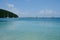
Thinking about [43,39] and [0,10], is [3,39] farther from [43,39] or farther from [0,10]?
[0,10]

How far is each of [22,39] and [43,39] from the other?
1716mm

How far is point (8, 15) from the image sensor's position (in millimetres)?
93938

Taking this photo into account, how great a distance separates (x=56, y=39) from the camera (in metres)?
10.2

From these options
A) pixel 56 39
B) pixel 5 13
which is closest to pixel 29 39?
pixel 56 39

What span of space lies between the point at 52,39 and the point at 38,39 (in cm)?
115

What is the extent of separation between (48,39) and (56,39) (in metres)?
0.66

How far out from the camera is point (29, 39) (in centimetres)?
1009

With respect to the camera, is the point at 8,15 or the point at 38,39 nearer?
the point at 38,39

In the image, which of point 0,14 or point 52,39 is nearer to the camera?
point 52,39

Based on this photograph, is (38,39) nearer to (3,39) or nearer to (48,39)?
(48,39)

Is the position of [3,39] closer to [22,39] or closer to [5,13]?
[22,39]

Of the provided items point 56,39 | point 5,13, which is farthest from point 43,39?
point 5,13

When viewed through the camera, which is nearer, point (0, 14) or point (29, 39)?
point (29, 39)

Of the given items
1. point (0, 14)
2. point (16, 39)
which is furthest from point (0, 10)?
point (16, 39)
